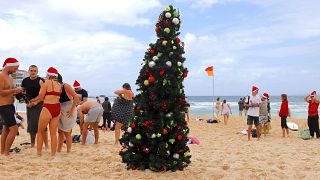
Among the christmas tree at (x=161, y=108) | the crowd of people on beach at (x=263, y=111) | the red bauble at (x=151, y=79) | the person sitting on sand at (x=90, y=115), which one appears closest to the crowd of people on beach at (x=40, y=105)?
the person sitting on sand at (x=90, y=115)

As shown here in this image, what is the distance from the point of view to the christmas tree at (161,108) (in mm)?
5078

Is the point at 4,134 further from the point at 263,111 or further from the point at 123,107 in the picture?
the point at 263,111

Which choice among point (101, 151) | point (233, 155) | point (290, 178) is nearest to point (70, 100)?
point (101, 151)

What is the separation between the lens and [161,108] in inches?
201

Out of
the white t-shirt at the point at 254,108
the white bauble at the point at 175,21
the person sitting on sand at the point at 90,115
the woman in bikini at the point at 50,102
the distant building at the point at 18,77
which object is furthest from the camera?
the white t-shirt at the point at 254,108

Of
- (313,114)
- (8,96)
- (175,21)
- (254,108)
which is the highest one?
(175,21)

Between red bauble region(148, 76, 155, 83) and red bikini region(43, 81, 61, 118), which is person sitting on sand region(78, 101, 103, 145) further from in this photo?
red bauble region(148, 76, 155, 83)

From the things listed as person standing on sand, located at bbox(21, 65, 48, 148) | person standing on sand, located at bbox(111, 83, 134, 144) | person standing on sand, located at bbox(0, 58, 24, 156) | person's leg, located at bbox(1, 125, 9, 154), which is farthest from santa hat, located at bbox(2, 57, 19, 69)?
person standing on sand, located at bbox(111, 83, 134, 144)

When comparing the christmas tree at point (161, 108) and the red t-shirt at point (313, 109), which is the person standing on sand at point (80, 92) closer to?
the christmas tree at point (161, 108)

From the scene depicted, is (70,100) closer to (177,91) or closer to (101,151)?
(101,151)

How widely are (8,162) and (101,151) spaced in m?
2.00

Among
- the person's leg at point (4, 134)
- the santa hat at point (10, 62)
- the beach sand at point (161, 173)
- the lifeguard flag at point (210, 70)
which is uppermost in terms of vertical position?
the lifeguard flag at point (210, 70)

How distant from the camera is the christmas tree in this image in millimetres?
5078

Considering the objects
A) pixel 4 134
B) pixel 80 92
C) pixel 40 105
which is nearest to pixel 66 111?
pixel 40 105
